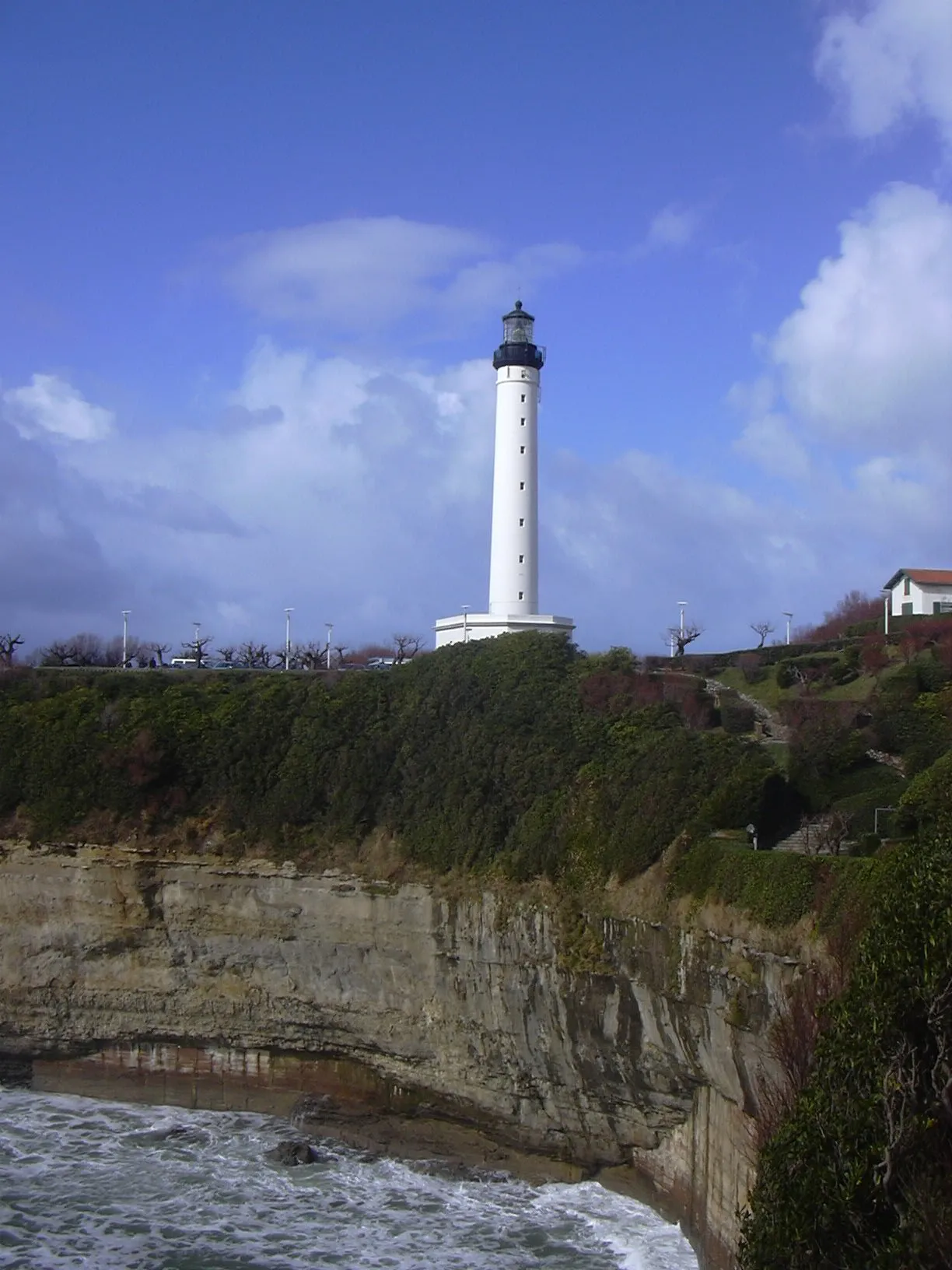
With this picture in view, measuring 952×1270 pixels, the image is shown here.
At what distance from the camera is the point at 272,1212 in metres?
26.1

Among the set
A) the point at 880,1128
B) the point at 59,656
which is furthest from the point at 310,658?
the point at 880,1128

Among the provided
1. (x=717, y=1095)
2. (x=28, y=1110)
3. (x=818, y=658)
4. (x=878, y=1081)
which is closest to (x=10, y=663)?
(x=28, y=1110)

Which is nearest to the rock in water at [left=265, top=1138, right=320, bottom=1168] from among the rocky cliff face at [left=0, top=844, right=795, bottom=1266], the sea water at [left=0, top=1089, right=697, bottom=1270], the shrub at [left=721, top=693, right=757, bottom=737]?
the sea water at [left=0, top=1089, right=697, bottom=1270]

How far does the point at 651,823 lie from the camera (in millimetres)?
Result: 27531

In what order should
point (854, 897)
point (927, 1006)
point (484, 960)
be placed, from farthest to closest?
point (484, 960), point (854, 897), point (927, 1006)

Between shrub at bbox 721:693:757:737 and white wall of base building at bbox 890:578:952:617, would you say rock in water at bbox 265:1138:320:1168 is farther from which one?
white wall of base building at bbox 890:578:952:617

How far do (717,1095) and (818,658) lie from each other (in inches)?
785

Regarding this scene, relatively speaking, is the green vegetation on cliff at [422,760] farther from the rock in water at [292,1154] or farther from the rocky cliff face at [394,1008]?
the rock in water at [292,1154]

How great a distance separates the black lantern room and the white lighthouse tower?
3 centimetres

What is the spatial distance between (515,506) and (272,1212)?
81.7 ft

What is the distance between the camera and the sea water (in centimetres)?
2384

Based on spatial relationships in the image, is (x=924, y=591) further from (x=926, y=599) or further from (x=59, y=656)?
(x=59, y=656)

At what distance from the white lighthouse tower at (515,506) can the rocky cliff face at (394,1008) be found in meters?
14.4

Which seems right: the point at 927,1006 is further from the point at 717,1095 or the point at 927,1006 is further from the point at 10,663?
the point at 10,663
